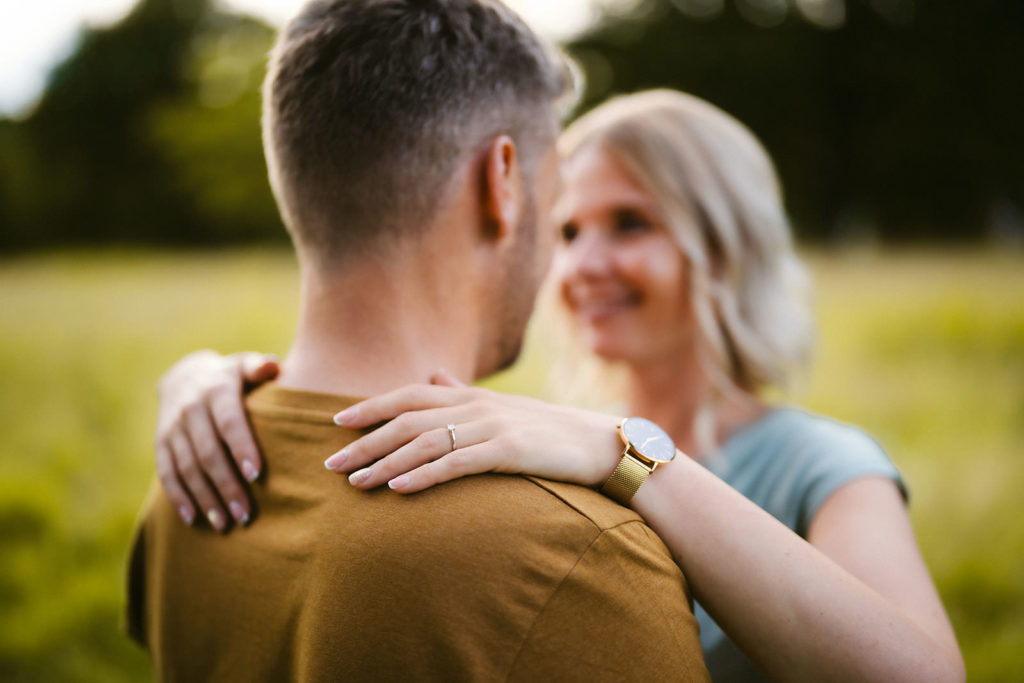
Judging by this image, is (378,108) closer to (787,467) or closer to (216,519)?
(216,519)

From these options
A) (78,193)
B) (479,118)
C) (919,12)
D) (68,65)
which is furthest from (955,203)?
(68,65)

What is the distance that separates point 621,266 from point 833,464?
1.15m

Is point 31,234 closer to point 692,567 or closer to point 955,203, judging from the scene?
point 692,567

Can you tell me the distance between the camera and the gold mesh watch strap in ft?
4.42

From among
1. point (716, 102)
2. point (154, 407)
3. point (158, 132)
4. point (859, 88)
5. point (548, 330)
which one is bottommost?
point (158, 132)

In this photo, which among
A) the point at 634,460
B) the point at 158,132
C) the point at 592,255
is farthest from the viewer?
the point at 158,132

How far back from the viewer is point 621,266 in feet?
9.16

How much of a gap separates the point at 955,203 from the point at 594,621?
2459 centimetres

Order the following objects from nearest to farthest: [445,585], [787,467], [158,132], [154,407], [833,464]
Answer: [445,585]
[833,464]
[787,467]
[154,407]
[158,132]

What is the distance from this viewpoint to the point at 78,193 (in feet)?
80.2

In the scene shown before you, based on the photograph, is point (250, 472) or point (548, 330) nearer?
point (250, 472)

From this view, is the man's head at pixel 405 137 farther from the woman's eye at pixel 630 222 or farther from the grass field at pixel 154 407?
the grass field at pixel 154 407

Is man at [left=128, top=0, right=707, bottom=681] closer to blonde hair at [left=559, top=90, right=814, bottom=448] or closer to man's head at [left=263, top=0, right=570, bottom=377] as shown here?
man's head at [left=263, top=0, right=570, bottom=377]

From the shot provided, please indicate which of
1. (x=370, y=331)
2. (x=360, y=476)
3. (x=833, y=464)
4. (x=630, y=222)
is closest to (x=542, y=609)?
(x=360, y=476)
